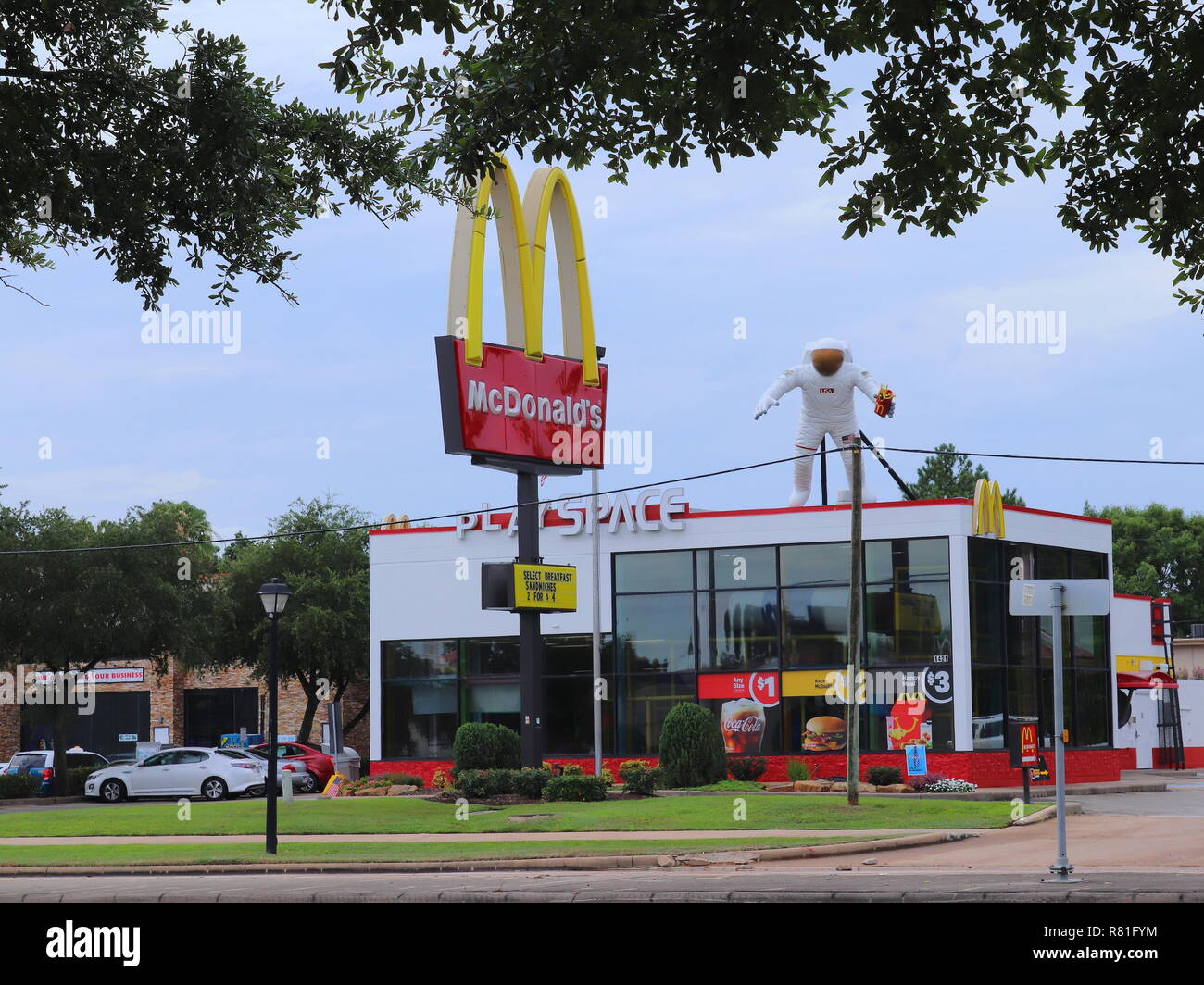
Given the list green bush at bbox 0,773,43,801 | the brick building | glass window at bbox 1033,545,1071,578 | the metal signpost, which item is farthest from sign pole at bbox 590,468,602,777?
the brick building

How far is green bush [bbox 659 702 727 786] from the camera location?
34.4 meters

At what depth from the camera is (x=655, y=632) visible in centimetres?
3975

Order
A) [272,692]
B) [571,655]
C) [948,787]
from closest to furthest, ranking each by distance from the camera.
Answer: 1. [272,692]
2. [948,787]
3. [571,655]

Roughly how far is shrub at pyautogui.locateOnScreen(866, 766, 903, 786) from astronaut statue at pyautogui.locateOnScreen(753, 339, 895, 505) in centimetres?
795

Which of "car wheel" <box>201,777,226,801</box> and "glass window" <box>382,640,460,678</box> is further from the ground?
"glass window" <box>382,640,460,678</box>

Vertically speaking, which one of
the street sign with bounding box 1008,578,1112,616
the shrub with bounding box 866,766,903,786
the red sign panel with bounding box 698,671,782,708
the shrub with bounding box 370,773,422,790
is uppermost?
the street sign with bounding box 1008,578,1112,616

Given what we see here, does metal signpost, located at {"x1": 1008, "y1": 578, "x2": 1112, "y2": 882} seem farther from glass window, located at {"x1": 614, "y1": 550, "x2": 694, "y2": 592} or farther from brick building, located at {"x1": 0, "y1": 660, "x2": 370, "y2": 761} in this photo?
brick building, located at {"x1": 0, "y1": 660, "x2": 370, "y2": 761}

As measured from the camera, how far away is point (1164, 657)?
166ft

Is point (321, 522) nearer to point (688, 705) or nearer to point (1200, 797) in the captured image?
point (688, 705)

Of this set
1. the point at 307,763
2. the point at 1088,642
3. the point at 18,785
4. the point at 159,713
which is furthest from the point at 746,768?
the point at 159,713

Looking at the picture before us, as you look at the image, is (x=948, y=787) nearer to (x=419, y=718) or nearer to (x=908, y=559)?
(x=908, y=559)

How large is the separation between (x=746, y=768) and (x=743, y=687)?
8.64 feet

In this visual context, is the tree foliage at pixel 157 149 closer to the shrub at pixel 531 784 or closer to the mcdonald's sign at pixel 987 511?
the shrub at pixel 531 784

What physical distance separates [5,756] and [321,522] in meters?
15.4
